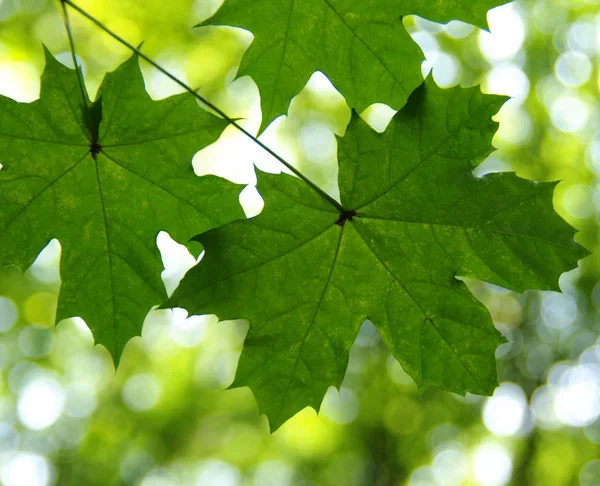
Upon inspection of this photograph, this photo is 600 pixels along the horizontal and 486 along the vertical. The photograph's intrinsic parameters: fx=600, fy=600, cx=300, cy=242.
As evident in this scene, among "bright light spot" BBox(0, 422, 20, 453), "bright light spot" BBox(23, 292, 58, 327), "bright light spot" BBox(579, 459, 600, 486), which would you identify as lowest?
"bright light spot" BBox(579, 459, 600, 486)

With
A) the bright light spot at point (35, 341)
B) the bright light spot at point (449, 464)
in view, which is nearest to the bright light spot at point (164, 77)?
the bright light spot at point (35, 341)

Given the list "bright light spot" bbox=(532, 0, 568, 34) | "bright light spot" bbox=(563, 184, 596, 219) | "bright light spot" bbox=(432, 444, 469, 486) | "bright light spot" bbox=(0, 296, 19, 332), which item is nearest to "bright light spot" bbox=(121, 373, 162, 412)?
"bright light spot" bbox=(0, 296, 19, 332)

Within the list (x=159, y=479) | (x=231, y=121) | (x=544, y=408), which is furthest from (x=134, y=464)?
(x=231, y=121)

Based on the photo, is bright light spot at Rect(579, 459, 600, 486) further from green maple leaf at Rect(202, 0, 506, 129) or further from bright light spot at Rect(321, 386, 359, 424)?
green maple leaf at Rect(202, 0, 506, 129)

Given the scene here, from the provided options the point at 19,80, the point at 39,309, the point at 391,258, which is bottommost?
the point at 391,258

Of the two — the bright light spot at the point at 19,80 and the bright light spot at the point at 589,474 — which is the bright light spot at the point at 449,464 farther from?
the bright light spot at the point at 19,80

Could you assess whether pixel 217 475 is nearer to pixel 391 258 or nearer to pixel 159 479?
pixel 159 479
